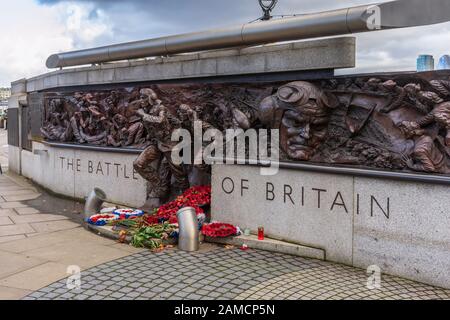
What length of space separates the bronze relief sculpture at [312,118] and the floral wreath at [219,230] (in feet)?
4.15

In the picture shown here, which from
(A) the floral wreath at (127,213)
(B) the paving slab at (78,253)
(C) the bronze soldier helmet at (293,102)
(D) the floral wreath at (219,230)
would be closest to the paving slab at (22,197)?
(A) the floral wreath at (127,213)

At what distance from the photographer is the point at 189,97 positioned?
9195 millimetres

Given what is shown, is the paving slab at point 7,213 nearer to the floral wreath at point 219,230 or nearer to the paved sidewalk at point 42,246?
the paved sidewalk at point 42,246

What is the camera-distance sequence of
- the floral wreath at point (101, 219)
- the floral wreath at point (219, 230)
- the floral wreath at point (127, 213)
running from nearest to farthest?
1. the floral wreath at point (219, 230)
2. the floral wreath at point (101, 219)
3. the floral wreath at point (127, 213)

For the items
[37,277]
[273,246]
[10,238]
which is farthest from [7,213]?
[273,246]

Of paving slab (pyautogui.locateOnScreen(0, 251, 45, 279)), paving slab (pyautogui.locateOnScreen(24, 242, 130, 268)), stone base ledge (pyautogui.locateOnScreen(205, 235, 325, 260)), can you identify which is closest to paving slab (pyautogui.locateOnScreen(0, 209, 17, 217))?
paving slab (pyautogui.locateOnScreen(24, 242, 130, 268))

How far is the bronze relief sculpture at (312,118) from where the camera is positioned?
20.1 feet

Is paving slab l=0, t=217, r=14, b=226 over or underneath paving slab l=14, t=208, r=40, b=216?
underneath

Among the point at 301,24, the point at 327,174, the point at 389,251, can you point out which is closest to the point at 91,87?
the point at 301,24

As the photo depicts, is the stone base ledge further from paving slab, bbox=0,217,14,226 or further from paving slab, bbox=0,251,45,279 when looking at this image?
paving slab, bbox=0,217,14,226

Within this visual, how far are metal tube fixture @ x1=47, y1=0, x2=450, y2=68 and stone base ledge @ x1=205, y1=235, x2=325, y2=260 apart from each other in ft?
10.7

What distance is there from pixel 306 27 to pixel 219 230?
351cm

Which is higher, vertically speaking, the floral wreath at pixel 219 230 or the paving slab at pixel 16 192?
the floral wreath at pixel 219 230

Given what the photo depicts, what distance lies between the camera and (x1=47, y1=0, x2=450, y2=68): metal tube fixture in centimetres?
652
